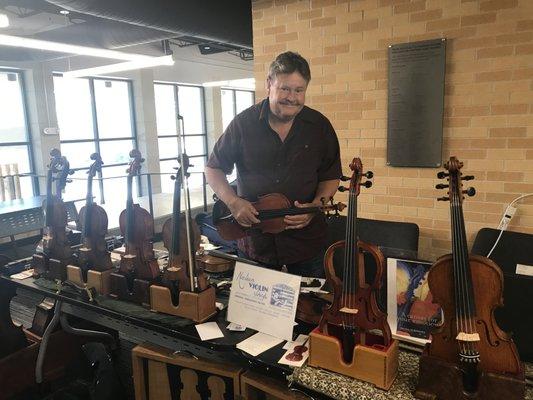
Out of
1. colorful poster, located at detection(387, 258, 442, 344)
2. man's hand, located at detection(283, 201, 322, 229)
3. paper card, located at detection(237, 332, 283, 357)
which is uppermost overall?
man's hand, located at detection(283, 201, 322, 229)

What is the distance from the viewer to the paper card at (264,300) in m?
1.46

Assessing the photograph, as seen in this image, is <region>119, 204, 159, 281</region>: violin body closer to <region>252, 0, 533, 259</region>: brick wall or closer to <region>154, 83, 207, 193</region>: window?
<region>252, 0, 533, 259</region>: brick wall

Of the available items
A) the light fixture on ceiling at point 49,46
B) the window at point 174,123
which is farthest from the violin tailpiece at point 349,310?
the window at point 174,123

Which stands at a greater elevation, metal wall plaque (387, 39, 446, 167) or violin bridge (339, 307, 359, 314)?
metal wall plaque (387, 39, 446, 167)

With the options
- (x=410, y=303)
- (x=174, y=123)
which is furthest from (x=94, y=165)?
(x=174, y=123)

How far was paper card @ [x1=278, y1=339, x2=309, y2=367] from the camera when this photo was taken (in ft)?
4.35

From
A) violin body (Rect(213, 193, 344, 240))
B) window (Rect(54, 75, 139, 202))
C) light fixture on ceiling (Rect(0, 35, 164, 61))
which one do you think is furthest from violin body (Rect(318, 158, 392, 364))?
window (Rect(54, 75, 139, 202))

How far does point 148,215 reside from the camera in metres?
1.87

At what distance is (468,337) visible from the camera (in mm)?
1072

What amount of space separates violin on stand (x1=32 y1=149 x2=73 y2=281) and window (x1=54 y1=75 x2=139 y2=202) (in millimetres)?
5416

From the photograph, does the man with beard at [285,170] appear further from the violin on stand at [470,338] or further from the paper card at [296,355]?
the violin on stand at [470,338]

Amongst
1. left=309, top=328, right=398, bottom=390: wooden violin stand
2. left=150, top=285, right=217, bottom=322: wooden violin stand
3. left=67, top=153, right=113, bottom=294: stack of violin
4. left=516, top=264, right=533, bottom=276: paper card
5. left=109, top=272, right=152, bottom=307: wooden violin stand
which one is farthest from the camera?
left=516, top=264, right=533, bottom=276: paper card

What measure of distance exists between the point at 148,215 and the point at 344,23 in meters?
2.10

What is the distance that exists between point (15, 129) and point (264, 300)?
21.6 ft
